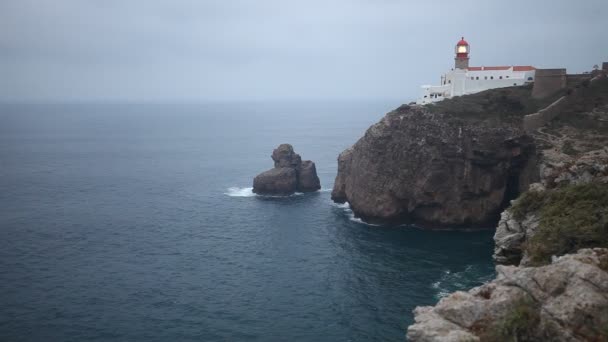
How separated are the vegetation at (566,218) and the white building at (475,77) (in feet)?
195

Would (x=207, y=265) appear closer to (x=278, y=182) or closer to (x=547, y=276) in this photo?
(x=278, y=182)

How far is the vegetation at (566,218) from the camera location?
39781 mm

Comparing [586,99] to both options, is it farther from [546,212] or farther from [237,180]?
[237,180]

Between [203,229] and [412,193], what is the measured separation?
3342 cm

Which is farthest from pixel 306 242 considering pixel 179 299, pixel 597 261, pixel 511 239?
pixel 597 261

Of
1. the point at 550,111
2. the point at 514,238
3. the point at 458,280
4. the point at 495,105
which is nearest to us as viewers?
the point at 514,238

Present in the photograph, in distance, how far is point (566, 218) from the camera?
44.2m

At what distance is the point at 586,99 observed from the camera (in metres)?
92.2

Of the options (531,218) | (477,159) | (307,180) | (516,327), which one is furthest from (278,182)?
(516,327)

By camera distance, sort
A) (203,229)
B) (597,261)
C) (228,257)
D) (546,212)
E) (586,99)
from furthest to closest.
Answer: (586,99)
(203,229)
(228,257)
(546,212)
(597,261)

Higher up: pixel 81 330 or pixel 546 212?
pixel 546 212

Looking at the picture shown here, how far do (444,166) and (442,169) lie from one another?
22.7 inches

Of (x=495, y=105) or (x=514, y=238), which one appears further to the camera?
(x=495, y=105)

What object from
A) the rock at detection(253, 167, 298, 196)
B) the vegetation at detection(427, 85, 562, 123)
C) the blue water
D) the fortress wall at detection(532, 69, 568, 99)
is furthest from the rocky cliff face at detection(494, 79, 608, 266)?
the rock at detection(253, 167, 298, 196)
